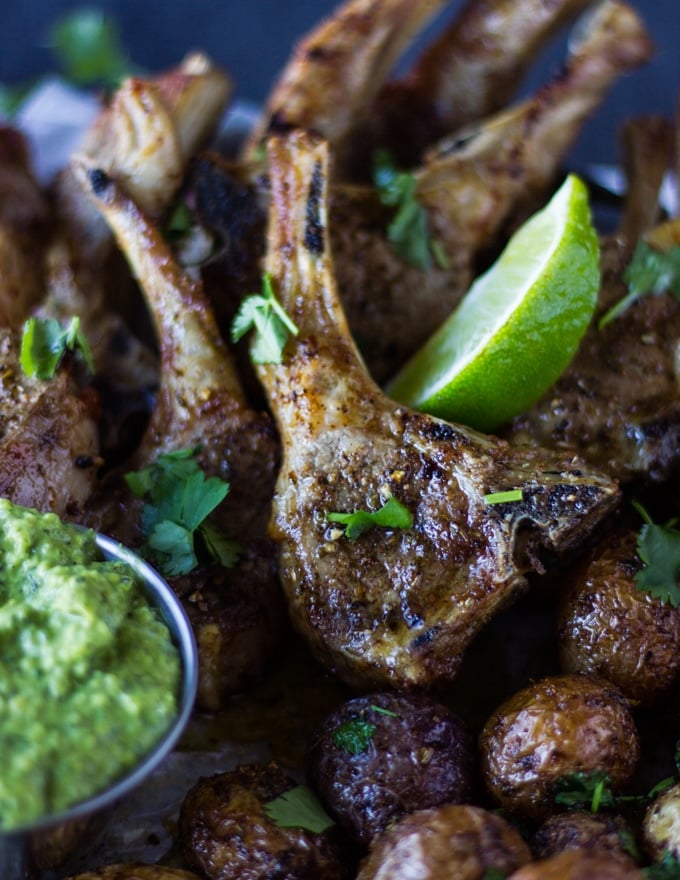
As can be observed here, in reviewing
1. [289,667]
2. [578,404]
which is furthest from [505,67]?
[289,667]

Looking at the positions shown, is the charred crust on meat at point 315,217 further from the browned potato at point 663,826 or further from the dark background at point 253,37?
the dark background at point 253,37

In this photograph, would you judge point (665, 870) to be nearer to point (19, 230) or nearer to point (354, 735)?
point (354, 735)

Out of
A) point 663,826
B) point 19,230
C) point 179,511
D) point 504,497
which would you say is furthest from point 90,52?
point 663,826

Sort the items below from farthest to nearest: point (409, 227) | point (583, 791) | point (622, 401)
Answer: point (409, 227) < point (622, 401) < point (583, 791)

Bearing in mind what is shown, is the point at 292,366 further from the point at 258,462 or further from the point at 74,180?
the point at 74,180

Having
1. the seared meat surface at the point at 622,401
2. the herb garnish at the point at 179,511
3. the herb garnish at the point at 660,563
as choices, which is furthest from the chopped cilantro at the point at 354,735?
the seared meat surface at the point at 622,401

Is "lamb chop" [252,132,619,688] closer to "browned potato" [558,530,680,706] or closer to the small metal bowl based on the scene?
"browned potato" [558,530,680,706]

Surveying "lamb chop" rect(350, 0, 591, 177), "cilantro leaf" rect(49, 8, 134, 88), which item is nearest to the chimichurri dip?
"lamb chop" rect(350, 0, 591, 177)
